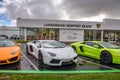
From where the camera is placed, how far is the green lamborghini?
8836 mm

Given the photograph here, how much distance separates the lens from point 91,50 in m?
10.5

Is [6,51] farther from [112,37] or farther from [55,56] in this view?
[112,37]

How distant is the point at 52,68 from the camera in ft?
25.6

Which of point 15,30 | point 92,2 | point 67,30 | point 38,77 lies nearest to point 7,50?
point 38,77

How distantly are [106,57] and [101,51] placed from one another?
550mm

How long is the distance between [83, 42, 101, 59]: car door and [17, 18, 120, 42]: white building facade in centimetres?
1787

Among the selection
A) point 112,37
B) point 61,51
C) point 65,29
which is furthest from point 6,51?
point 112,37

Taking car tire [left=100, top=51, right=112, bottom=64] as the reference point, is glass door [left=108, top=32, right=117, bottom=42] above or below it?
above

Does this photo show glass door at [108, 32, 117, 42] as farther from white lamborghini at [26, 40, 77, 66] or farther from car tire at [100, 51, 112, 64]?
white lamborghini at [26, 40, 77, 66]

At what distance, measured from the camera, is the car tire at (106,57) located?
29.6ft

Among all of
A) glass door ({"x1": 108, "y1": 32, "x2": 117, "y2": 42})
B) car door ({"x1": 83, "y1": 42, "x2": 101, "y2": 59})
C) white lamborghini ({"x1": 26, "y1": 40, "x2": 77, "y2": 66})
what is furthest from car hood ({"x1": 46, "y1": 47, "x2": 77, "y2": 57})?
glass door ({"x1": 108, "y1": 32, "x2": 117, "y2": 42})

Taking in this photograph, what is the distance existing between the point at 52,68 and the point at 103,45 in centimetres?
384

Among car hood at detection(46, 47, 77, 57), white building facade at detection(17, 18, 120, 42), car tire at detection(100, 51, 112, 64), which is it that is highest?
white building facade at detection(17, 18, 120, 42)

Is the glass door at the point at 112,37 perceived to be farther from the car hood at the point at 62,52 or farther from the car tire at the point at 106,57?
the car hood at the point at 62,52
